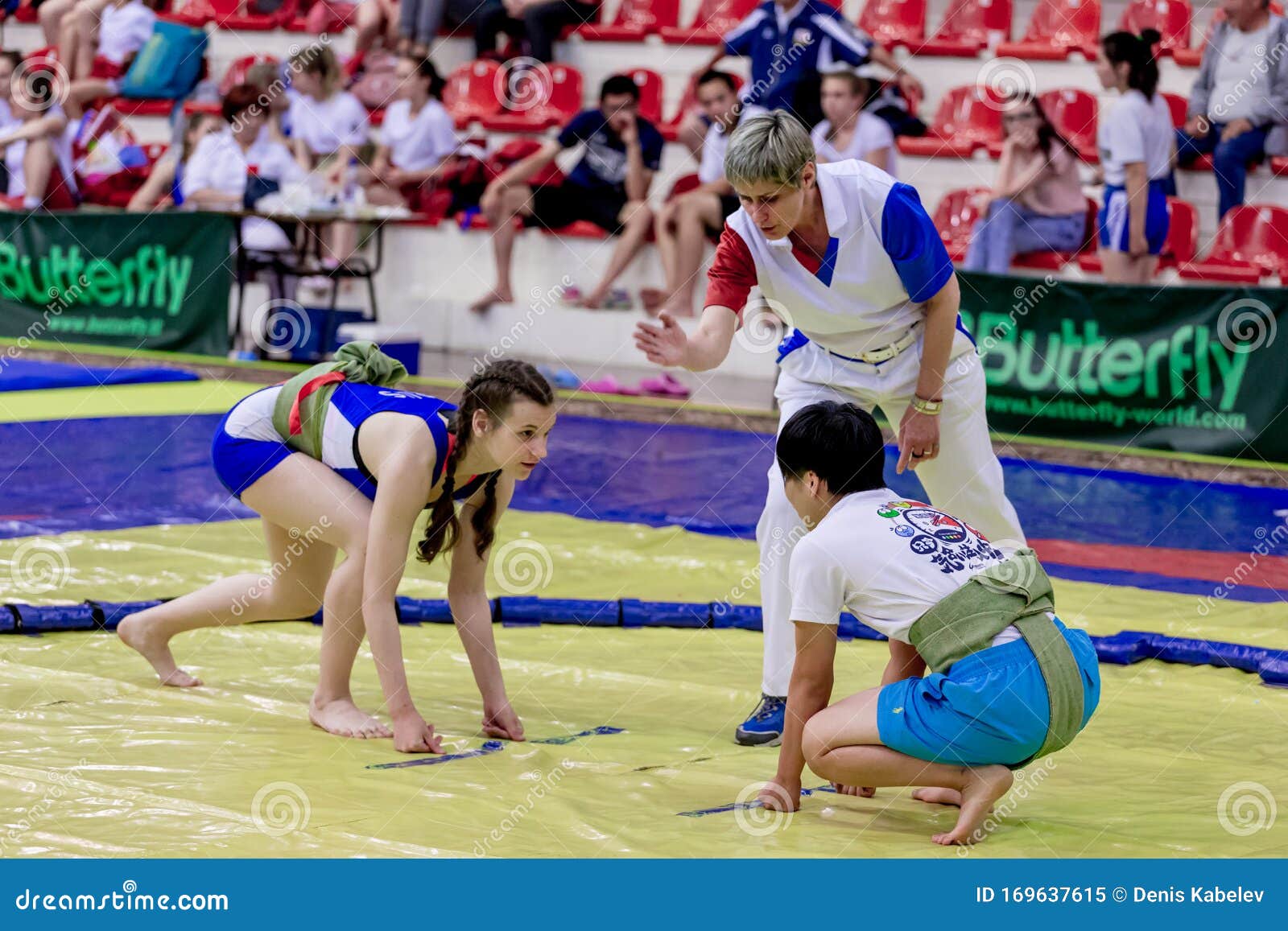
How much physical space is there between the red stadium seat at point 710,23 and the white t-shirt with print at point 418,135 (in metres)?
1.73

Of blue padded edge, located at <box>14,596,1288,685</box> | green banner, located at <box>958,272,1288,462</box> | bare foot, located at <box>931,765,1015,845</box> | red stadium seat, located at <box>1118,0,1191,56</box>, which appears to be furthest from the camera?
red stadium seat, located at <box>1118,0,1191,56</box>

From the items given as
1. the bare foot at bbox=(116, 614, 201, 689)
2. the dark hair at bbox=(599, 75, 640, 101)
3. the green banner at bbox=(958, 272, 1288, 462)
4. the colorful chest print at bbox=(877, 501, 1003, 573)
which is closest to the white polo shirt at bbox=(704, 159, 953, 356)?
the colorful chest print at bbox=(877, 501, 1003, 573)

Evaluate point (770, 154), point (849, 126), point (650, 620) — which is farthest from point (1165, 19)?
point (770, 154)

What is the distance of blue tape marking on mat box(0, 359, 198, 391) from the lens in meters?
9.06

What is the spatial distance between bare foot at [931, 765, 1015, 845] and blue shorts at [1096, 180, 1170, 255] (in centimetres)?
633

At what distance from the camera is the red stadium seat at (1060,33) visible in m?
10.2

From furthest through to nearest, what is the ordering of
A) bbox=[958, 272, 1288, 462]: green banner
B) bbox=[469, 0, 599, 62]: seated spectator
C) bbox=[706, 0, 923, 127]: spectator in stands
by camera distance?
bbox=[469, 0, 599, 62]: seated spectator → bbox=[706, 0, 923, 127]: spectator in stands → bbox=[958, 272, 1288, 462]: green banner

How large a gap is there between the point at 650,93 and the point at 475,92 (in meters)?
1.55

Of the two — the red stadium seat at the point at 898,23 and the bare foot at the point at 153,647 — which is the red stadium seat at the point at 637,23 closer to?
the red stadium seat at the point at 898,23

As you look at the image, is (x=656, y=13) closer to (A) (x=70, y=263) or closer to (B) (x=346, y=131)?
(B) (x=346, y=131)

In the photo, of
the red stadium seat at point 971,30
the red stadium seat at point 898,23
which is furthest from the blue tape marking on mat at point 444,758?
the red stadium seat at point 898,23

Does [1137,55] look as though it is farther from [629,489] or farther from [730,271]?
[730,271]

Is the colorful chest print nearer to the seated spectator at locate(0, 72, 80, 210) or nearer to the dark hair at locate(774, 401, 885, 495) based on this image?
the dark hair at locate(774, 401, 885, 495)
